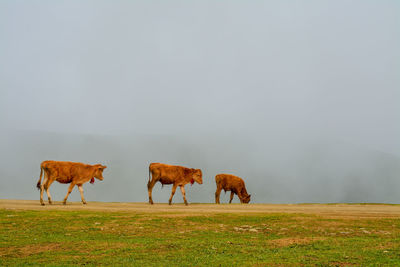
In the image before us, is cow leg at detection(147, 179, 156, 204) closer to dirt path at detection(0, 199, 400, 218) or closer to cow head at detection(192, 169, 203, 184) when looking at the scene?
cow head at detection(192, 169, 203, 184)

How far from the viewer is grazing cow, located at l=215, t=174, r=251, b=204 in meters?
40.0

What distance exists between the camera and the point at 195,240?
1255 centimetres

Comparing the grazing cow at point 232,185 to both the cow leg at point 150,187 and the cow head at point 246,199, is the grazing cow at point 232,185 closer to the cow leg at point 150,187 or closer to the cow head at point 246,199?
the cow head at point 246,199

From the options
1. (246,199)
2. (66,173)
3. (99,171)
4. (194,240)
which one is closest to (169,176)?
(99,171)

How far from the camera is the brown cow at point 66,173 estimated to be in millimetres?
26922

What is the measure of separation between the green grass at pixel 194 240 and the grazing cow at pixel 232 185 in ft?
70.0

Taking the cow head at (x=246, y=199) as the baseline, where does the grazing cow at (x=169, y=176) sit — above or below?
above

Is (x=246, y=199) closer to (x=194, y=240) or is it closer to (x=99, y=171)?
(x=99, y=171)

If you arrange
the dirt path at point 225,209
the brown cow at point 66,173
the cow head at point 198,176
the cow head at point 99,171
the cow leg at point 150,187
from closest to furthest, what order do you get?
the dirt path at point 225,209
the brown cow at point 66,173
the cow head at point 99,171
the cow leg at point 150,187
the cow head at point 198,176

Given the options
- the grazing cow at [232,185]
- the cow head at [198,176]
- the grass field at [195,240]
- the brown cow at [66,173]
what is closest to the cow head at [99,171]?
the brown cow at [66,173]

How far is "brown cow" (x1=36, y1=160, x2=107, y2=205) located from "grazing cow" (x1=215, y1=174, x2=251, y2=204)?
14.2 m

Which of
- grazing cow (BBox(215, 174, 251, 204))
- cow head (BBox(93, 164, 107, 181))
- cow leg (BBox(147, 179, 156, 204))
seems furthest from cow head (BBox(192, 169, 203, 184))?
grazing cow (BBox(215, 174, 251, 204))

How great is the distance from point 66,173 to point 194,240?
57.1ft

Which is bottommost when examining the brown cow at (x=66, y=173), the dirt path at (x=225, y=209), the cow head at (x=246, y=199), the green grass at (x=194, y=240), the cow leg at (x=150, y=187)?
the green grass at (x=194, y=240)
